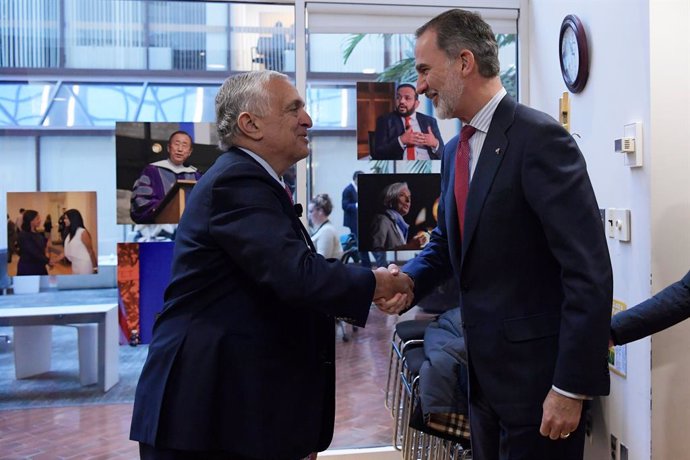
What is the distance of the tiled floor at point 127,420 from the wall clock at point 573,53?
5.22ft

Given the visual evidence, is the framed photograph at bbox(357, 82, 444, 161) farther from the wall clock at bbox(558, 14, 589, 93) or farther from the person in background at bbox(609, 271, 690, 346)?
the person in background at bbox(609, 271, 690, 346)

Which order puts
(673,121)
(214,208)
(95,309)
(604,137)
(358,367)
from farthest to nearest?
(358,367) → (95,309) → (604,137) → (673,121) → (214,208)

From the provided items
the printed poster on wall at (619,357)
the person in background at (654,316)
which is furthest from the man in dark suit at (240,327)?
the printed poster on wall at (619,357)

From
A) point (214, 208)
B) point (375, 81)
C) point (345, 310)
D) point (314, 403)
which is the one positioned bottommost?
point (314, 403)

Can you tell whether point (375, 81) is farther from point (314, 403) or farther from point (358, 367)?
point (314, 403)

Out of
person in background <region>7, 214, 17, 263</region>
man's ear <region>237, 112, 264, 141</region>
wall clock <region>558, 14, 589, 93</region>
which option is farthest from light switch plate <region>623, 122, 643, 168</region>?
person in background <region>7, 214, 17, 263</region>

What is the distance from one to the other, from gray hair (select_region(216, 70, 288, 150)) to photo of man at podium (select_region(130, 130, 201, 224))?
179 centimetres

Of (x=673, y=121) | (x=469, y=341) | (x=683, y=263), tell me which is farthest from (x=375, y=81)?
(x=469, y=341)

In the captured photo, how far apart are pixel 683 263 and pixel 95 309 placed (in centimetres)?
299

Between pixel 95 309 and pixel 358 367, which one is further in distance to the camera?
pixel 358 367

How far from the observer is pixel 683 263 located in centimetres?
258

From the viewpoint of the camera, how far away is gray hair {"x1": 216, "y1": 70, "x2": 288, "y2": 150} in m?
1.84

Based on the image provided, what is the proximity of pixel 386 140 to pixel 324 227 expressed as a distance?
2.05 feet

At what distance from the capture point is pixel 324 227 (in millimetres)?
3760
